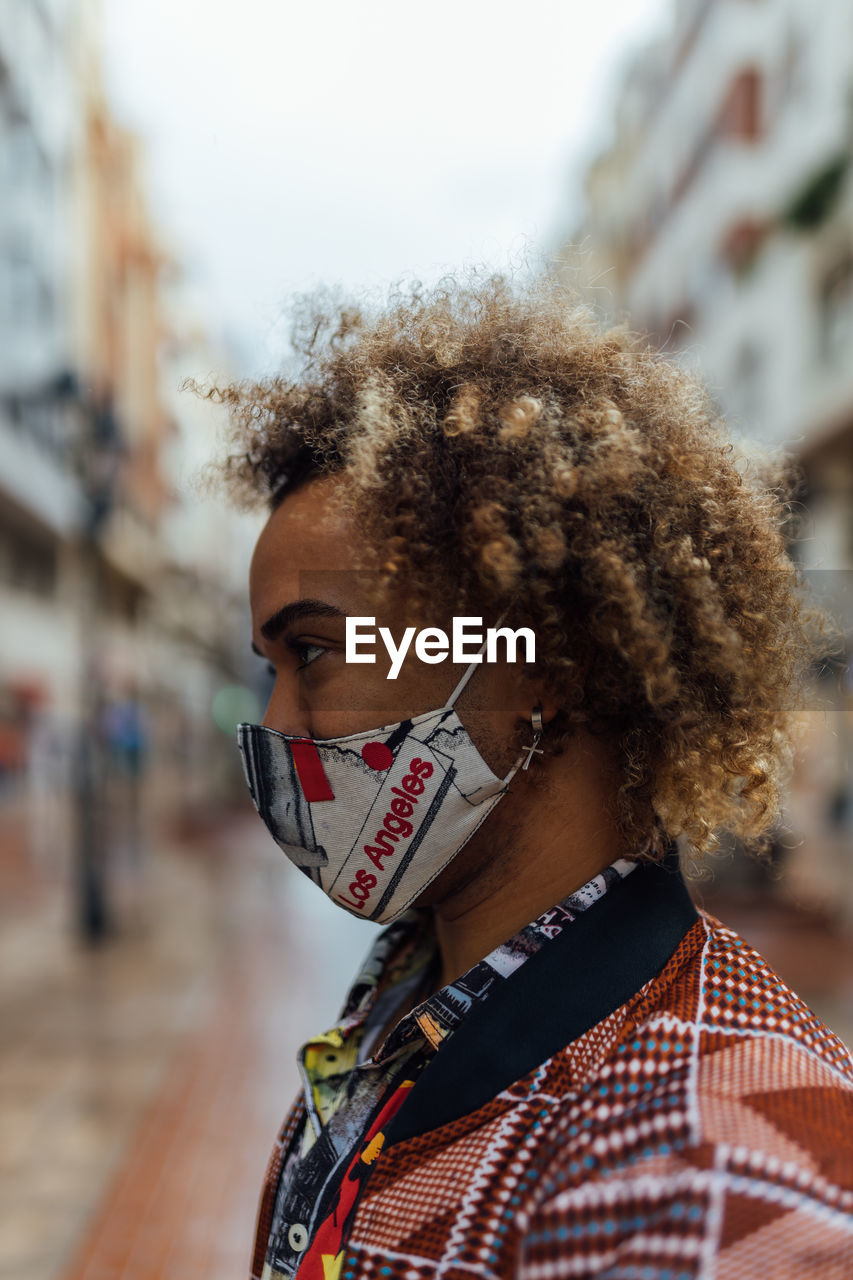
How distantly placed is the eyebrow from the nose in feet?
0.20

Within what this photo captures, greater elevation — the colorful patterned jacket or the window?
the window

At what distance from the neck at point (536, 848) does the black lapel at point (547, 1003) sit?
0.37ft

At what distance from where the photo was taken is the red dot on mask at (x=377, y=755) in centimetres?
145

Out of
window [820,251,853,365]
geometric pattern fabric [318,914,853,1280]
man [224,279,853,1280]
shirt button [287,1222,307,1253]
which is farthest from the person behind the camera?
window [820,251,853,365]

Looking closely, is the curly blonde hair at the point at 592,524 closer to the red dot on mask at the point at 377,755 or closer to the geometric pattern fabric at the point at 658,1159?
the red dot on mask at the point at 377,755

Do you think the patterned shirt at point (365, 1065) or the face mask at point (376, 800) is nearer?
the patterned shirt at point (365, 1065)

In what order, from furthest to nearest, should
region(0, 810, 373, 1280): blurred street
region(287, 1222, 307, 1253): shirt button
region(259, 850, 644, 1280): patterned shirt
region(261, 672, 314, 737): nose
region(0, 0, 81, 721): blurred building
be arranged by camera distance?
region(0, 0, 81, 721): blurred building, region(0, 810, 373, 1280): blurred street, region(261, 672, 314, 737): nose, region(287, 1222, 307, 1253): shirt button, region(259, 850, 644, 1280): patterned shirt

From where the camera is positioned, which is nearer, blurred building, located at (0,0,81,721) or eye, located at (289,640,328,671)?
eye, located at (289,640,328,671)

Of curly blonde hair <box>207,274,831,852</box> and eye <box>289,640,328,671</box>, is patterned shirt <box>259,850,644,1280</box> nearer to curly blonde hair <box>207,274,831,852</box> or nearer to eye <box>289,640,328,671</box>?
curly blonde hair <box>207,274,831,852</box>

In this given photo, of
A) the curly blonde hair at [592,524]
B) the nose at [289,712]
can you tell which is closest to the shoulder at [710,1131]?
the curly blonde hair at [592,524]

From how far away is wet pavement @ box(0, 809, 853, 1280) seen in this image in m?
4.32

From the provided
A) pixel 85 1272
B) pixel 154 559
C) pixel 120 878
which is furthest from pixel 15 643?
pixel 85 1272

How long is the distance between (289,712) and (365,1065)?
1.45 ft

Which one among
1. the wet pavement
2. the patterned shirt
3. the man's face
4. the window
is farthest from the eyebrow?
the window
